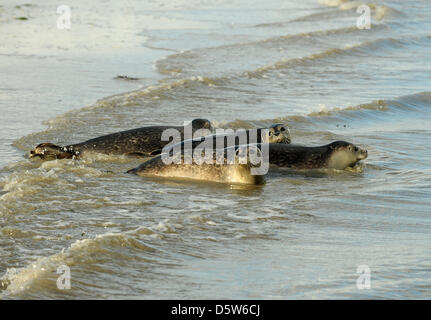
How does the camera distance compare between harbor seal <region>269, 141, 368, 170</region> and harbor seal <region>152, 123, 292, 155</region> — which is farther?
harbor seal <region>269, 141, 368, 170</region>

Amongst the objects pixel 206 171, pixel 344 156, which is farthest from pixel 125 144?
pixel 344 156

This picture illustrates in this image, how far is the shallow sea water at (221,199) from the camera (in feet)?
15.7

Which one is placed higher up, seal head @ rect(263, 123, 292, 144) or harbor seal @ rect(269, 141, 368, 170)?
seal head @ rect(263, 123, 292, 144)

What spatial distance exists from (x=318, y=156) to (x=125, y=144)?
213cm

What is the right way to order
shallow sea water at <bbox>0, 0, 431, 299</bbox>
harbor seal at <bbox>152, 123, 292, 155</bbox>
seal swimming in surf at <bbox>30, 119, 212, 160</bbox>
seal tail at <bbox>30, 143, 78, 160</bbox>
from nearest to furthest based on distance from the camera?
shallow sea water at <bbox>0, 0, 431, 299</bbox>, harbor seal at <bbox>152, 123, 292, 155</bbox>, seal tail at <bbox>30, 143, 78, 160</bbox>, seal swimming in surf at <bbox>30, 119, 212, 160</bbox>

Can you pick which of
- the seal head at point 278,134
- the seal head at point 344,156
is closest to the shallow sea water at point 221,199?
the seal head at point 344,156

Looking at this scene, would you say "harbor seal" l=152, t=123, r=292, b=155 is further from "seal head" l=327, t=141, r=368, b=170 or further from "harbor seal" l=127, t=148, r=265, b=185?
"seal head" l=327, t=141, r=368, b=170

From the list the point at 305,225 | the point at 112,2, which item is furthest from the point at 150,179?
the point at 112,2

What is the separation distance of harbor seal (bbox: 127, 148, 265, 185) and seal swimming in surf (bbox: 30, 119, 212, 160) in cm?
87

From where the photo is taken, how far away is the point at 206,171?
732 cm

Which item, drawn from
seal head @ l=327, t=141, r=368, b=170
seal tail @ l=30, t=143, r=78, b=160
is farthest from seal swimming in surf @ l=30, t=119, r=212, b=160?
seal head @ l=327, t=141, r=368, b=170

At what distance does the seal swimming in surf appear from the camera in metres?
8.04

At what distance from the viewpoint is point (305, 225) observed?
6.03 meters

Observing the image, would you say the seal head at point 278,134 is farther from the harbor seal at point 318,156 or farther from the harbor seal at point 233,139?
the harbor seal at point 318,156
